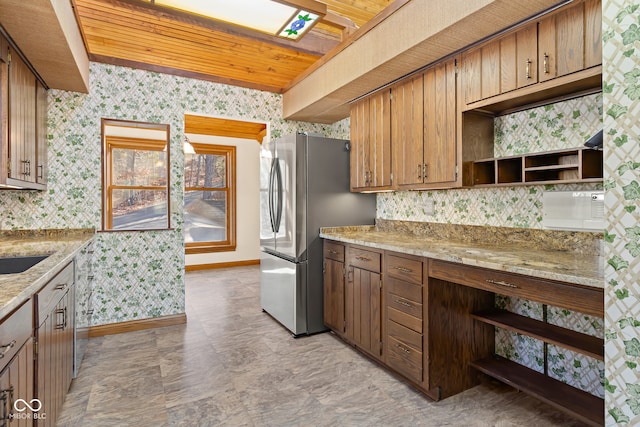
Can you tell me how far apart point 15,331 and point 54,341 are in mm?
682

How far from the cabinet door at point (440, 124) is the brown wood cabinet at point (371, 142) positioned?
0.44 m

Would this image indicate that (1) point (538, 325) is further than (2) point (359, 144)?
No

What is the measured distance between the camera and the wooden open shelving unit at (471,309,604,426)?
1.76 metres

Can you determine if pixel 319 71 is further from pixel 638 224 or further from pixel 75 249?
pixel 638 224

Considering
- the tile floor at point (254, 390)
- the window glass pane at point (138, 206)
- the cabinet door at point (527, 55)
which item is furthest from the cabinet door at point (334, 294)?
→ the window glass pane at point (138, 206)

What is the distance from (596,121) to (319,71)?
227 centimetres

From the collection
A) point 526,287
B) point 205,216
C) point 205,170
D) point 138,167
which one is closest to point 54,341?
point 526,287

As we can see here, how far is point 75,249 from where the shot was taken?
2.24 meters

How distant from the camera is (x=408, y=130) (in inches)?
110

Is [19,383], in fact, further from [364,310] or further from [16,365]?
[364,310]

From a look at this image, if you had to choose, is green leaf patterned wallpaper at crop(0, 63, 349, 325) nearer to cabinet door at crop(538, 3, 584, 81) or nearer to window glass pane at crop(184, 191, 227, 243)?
window glass pane at crop(184, 191, 227, 243)

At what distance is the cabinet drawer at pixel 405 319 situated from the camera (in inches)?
88.9

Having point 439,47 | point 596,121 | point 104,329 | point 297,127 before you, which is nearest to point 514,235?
point 596,121

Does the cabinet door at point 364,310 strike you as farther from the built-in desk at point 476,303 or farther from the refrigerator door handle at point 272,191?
the refrigerator door handle at point 272,191
